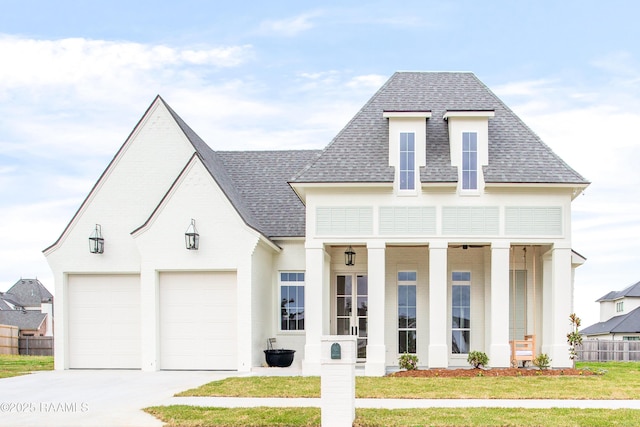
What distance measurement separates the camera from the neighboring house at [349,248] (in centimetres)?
2012

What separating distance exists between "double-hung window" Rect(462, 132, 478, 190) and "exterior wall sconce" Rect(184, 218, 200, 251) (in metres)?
7.61

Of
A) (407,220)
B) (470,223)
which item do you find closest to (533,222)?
(470,223)

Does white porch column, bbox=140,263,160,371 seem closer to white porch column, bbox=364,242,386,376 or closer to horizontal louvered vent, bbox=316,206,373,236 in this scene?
horizontal louvered vent, bbox=316,206,373,236

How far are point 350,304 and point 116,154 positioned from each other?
8620mm

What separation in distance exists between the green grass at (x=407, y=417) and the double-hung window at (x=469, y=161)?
8711 millimetres

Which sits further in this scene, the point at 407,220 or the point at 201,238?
the point at 201,238

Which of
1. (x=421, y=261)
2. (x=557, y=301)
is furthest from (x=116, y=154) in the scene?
(x=557, y=301)

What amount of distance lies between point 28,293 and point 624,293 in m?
56.0

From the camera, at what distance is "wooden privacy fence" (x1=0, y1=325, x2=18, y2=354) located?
3681 cm

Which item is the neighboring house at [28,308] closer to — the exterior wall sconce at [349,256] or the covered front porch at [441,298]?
the covered front porch at [441,298]

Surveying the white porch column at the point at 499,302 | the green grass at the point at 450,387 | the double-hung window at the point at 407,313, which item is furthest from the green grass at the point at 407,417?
the double-hung window at the point at 407,313

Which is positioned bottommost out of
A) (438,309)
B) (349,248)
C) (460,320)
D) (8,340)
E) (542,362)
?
(8,340)

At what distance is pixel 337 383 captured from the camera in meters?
11.4

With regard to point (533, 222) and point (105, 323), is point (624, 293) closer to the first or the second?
point (533, 222)
